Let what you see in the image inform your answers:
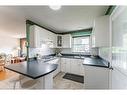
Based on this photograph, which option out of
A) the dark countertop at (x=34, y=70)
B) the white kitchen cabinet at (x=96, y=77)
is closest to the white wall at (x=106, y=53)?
the white kitchen cabinet at (x=96, y=77)

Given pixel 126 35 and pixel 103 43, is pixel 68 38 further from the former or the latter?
pixel 126 35

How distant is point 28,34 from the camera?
Answer: 2836 millimetres

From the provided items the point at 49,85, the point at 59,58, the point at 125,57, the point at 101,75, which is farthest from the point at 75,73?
the point at 125,57

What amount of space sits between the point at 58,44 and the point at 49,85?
9.33 feet

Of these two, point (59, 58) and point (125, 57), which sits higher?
point (125, 57)

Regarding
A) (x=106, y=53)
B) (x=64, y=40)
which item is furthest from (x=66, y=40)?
(x=106, y=53)

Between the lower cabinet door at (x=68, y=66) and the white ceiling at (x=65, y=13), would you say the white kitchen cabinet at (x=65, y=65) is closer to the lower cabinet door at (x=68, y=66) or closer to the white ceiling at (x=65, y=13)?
the lower cabinet door at (x=68, y=66)

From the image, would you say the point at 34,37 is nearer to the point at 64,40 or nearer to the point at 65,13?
the point at 65,13

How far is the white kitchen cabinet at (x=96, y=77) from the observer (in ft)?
6.37

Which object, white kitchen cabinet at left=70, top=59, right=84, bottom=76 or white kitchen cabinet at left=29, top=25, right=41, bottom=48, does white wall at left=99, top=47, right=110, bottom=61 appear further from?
white kitchen cabinet at left=29, top=25, right=41, bottom=48

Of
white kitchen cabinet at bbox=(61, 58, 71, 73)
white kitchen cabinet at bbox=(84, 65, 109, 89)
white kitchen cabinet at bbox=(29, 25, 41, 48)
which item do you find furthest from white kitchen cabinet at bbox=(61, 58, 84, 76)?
white kitchen cabinet at bbox=(29, 25, 41, 48)

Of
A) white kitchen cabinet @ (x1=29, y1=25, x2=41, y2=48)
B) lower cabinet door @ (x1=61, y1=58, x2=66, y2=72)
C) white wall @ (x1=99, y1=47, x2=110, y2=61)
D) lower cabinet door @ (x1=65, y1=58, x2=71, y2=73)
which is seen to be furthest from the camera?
lower cabinet door @ (x1=61, y1=58, x2=66, y2=72)

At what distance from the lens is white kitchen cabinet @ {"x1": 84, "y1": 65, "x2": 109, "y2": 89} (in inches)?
76.4
